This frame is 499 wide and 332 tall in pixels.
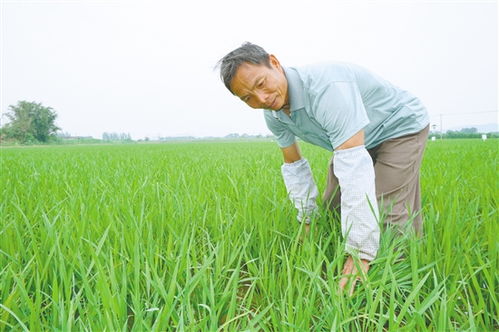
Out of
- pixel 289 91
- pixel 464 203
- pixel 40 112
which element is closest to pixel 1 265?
pixel 289 91

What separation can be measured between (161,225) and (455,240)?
1155mm

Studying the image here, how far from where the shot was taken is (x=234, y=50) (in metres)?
1.28

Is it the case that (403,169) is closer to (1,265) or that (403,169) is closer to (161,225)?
(161,225)

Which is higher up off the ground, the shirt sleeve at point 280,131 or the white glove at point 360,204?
the shirt sleeve at point 280,131

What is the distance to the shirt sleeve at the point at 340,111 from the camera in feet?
3.87

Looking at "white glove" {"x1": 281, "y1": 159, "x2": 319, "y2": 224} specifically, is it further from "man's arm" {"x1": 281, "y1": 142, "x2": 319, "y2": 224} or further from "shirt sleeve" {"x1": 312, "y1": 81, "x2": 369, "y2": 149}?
"shirt sleeve" {"x1": 312, "y1": 81, "x2": 369, "y2": 149}

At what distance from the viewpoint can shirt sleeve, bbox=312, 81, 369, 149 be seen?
1.18 meters

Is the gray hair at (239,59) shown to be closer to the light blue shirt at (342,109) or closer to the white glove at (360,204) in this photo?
the light blue shirt at (342,109)

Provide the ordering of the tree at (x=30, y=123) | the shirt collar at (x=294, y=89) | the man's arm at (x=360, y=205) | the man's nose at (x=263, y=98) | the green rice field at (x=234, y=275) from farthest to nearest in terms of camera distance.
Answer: the tree at (x=30, y=123) → the shirt collar at (x=294, y=89) → the man's nose at (x=263, y=98) → the man's arm at (x=360, y=205) → the green rice field at (x=234, y=275)

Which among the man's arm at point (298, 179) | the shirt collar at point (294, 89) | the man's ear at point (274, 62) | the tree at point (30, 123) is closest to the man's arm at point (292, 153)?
the man's arm at point (298, 179)

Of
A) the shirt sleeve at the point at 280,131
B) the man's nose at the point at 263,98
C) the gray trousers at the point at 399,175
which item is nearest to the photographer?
the man's nose at the point at 263,98

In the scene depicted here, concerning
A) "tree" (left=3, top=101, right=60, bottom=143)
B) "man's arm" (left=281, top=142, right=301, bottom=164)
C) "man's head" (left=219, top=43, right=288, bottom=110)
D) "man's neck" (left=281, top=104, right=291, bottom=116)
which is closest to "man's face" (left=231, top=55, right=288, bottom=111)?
"man's head" (left=219, top=43, right=288, bottom=110)

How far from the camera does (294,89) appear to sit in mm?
1350

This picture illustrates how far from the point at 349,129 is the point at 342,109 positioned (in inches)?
3.0
